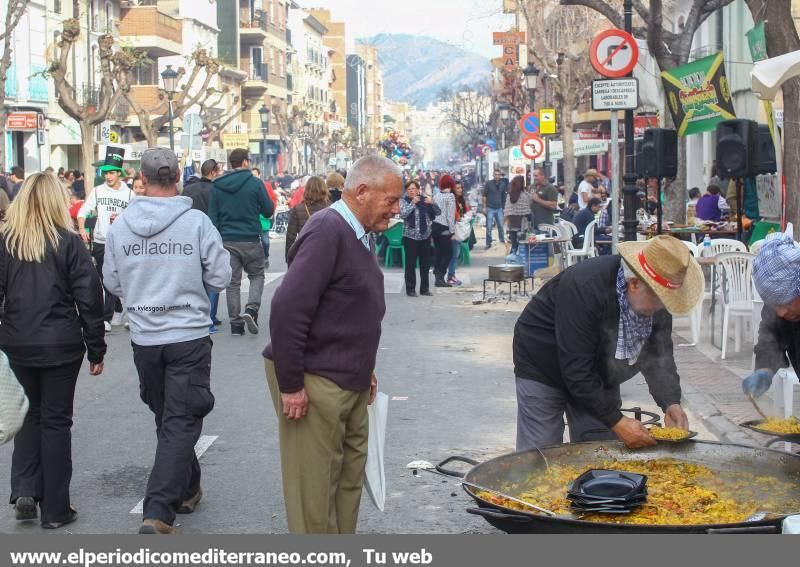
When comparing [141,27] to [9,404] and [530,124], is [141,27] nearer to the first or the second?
[530,124]

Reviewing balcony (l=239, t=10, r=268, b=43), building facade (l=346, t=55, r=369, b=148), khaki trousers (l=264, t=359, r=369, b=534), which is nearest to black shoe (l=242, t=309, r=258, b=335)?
khaki trousers (l=264, t=359, r=369, b=534)

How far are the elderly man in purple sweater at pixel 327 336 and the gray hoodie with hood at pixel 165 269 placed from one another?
1.26 m

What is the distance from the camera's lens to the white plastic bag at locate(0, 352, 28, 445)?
589 cm

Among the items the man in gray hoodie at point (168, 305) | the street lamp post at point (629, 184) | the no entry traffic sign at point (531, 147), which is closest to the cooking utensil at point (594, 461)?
the man in gray hoodie at point (168, 305)

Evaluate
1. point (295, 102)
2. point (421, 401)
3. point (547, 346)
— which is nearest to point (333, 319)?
point (547, 346)

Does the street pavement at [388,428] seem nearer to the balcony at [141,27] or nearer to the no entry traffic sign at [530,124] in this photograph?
the no entry traffic sign at [530,124]

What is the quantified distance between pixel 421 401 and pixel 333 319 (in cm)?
562

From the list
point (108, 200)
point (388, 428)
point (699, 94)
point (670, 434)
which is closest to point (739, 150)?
point (699, 94)

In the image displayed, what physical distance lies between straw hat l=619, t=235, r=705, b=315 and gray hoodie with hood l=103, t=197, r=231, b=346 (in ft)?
7.95

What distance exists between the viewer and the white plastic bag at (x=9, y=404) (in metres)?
5.89

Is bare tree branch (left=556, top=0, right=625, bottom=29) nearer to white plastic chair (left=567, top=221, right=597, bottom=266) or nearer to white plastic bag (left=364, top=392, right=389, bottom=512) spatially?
white plastic chair (left=567, top=221, right=597, bottom=266)

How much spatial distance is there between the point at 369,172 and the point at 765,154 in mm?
12053

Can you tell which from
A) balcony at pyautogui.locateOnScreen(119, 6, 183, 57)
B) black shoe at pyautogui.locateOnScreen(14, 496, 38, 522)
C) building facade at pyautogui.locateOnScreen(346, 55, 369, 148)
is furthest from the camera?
building facade at pyautogui.locateOnScreen(346, 55, 369, 148)

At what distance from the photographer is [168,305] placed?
6.41 m
